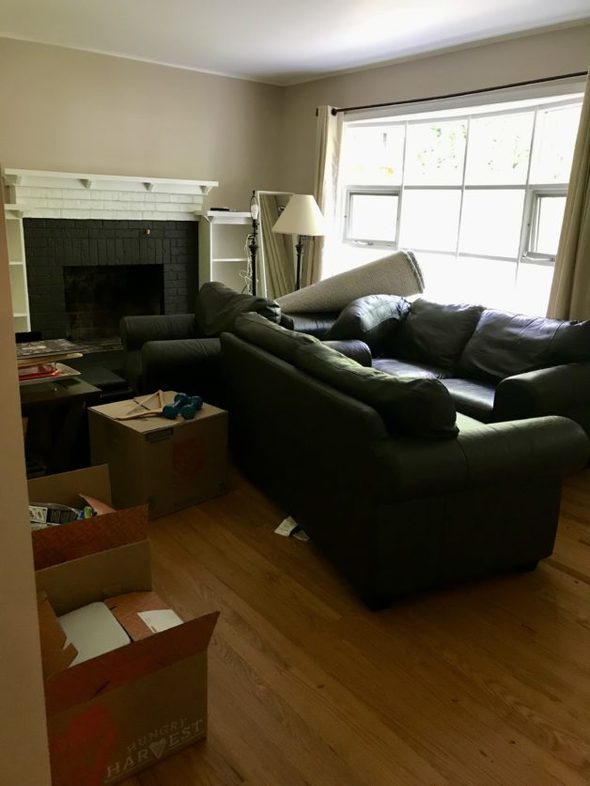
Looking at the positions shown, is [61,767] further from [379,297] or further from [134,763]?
[379,297]

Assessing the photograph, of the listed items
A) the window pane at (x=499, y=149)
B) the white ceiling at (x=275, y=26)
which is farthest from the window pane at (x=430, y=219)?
the white ceiling at (x=275, y=26)

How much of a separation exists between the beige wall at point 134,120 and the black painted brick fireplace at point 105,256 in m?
0.44

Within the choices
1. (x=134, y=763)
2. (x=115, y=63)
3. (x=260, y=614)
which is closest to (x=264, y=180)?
(x=115, y=63)

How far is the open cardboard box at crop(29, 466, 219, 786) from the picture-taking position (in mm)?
1356

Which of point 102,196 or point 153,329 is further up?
point 102,196

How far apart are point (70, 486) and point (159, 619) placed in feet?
1.92

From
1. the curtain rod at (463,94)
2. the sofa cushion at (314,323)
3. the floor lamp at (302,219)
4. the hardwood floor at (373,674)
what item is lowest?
the hardwood floor at (373,674)

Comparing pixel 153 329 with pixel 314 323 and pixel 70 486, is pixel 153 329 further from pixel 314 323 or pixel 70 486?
pixel 70 486

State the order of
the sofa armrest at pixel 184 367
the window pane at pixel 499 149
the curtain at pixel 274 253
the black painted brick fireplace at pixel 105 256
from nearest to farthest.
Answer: the sofa armrest at pixel 184 367
the window pane at pixel 499 149
the black painted brick fireplace at pixel 105 256
the curtain at pixel 274 253

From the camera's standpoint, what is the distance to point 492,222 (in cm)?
455

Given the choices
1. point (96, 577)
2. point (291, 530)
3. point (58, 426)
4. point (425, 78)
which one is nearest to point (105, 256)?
point (58, 426)

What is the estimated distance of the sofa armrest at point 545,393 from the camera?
3084 mm

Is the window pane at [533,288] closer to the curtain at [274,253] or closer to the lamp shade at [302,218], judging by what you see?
the lamp shade at [302,218]

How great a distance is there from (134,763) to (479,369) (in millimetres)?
2819
